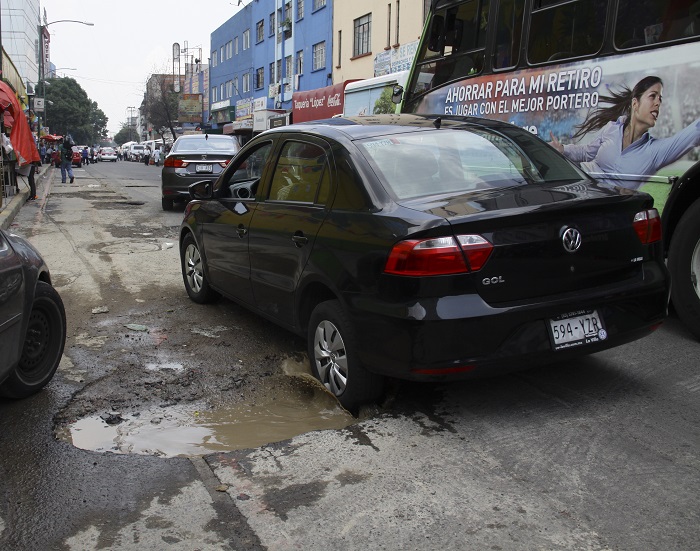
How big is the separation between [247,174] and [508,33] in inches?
119

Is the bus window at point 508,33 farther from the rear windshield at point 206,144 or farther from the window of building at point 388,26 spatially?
the window of building at point 388,26

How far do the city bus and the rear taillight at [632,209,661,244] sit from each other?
115cm

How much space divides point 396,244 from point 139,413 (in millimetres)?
1855

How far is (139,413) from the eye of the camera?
169 inches

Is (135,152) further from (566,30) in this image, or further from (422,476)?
(422,476)

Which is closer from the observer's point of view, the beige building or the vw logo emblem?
the vw logo emblem

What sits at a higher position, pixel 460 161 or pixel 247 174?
pixel 460 161

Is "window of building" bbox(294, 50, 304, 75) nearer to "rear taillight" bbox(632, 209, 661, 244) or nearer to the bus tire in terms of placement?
the bus tire

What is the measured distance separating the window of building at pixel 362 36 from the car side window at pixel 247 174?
1019 inches

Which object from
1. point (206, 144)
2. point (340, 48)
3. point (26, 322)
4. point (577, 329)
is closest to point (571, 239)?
point (577, 329)

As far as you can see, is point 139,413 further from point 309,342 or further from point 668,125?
point 668,125

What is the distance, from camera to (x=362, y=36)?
31.7 metres

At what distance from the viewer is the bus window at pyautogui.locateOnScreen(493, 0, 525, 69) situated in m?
7.04

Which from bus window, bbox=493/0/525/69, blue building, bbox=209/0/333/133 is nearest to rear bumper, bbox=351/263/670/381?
bus window, bbox=493/0/525/69
